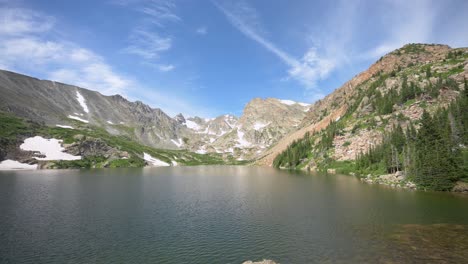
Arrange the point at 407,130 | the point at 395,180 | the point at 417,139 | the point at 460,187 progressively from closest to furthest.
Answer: the point at 460,187 < the point at 395,180 < the point at 417,139 < the point at 407,130

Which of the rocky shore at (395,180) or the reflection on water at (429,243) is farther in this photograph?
the rocky shore at (395,180)

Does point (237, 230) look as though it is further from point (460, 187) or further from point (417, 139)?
point (417, 139)

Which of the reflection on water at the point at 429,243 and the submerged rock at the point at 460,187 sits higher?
the submerged rock at the point at 460,187

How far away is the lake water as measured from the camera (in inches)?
1253

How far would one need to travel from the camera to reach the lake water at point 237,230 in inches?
1253

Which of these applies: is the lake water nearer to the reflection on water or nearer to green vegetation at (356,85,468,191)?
the reflection on water

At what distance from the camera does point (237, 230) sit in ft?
139

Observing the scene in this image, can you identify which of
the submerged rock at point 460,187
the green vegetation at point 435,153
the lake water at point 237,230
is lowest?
the lake water at point 237,230

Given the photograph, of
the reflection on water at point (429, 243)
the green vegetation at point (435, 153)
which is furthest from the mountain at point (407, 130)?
the reflection on water at point (429, 243)

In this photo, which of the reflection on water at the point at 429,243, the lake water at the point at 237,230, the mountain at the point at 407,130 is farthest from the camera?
the mountain at the point at 407,130

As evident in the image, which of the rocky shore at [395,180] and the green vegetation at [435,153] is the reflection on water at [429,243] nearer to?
the green vegetation at [435,153]

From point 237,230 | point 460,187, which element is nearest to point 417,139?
point 460,187

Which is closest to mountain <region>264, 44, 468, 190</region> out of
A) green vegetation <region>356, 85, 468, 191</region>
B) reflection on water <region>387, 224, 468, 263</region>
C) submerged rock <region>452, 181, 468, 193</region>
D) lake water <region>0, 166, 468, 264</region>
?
green vegetation <region>356, 85, 468, 191</region>

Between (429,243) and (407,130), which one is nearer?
(429,243)
